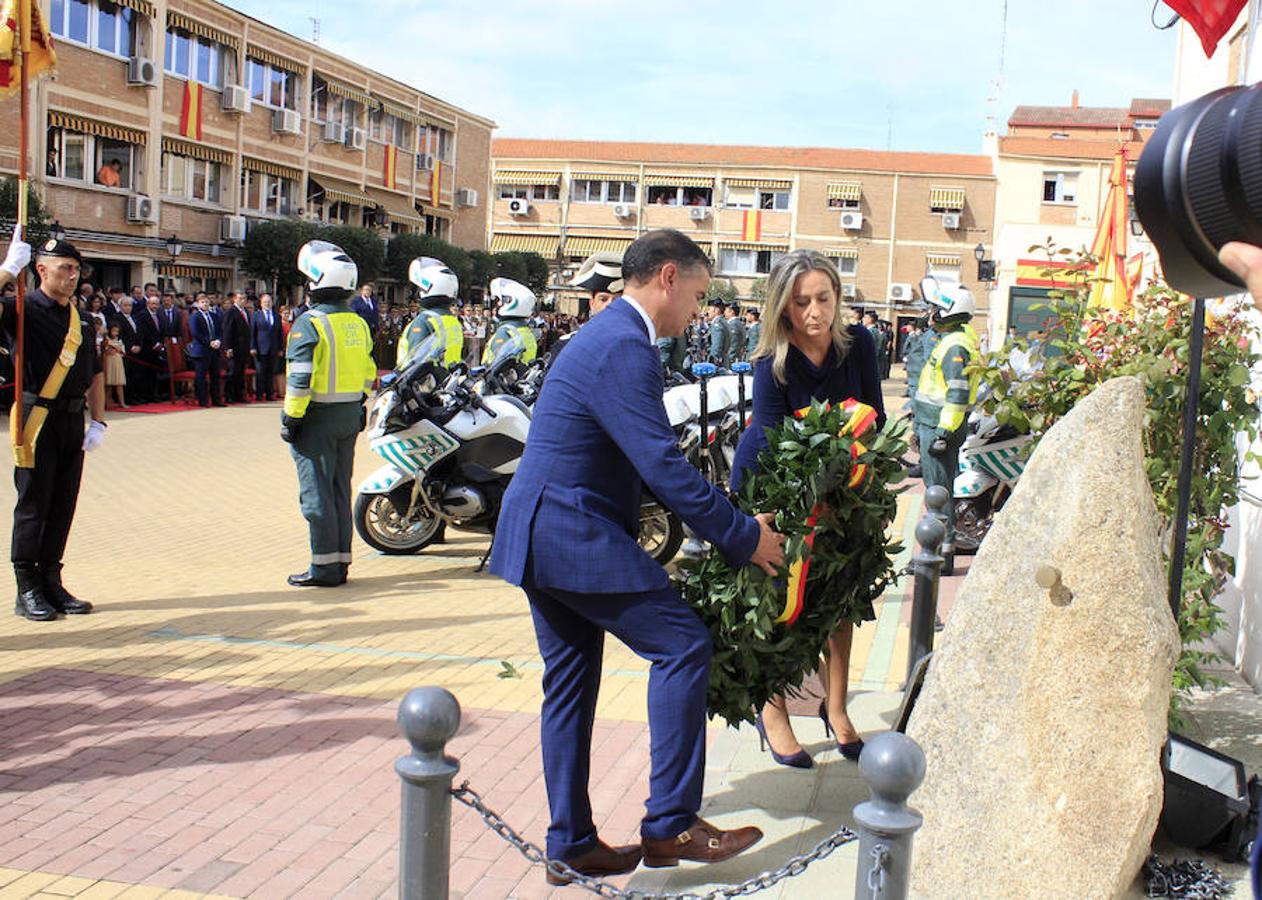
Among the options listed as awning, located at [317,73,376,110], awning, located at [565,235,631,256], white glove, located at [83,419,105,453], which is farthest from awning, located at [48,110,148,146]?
awning, located at [565,235,631,256]

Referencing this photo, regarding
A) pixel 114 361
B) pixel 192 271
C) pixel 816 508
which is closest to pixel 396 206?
pixel 192 271

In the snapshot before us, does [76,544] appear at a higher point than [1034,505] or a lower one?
lower

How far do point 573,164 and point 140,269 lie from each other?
35.0 metres

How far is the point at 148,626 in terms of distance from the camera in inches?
271

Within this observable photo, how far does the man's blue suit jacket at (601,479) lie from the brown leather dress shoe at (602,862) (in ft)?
2.69

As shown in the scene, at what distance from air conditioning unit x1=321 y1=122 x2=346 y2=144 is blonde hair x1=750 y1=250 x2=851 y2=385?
111 ft

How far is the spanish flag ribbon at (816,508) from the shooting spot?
156 inches

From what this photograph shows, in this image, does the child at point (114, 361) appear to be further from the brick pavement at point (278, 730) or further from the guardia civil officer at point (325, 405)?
the guardia civil officer at point (325, 405)

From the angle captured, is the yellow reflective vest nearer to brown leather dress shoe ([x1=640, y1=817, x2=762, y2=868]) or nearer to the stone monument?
brown leather dress shoe ([x1=640, y1=817, x2=762, y2=868])

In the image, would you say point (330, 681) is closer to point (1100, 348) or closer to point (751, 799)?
point (751, 799)

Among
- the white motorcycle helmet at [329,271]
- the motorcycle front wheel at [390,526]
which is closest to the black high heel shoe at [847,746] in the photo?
the white motorcycle helmet at [329,271]

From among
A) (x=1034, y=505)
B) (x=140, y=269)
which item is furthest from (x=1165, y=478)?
(x=140, y=269)

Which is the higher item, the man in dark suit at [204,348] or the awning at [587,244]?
the awning at [587,244]

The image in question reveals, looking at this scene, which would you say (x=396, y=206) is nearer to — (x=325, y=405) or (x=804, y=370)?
(x=325, y=405)
